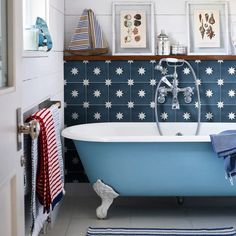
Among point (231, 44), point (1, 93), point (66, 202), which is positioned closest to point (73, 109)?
point (66, 202)

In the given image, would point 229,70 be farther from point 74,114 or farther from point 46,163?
point 46,163

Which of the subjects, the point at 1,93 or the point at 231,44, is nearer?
the point at 1,93

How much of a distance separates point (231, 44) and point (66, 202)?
1964 mm

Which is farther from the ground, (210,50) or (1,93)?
(210,50)

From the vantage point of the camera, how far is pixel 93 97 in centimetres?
456

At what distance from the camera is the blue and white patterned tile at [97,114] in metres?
4.57

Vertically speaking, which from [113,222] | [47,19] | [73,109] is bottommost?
[113,222]

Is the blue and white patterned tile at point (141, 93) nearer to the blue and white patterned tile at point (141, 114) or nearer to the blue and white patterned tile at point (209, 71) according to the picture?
the blue and white patterned tile at point (141, 114)

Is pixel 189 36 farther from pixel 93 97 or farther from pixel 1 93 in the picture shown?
pixel 1 93

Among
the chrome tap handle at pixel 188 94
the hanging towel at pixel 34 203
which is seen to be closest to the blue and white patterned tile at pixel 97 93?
the chrome tap handle at pixel 188 94

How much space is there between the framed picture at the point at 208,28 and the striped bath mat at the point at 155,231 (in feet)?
5.25

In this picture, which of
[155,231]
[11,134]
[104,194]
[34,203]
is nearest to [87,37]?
[104,194]

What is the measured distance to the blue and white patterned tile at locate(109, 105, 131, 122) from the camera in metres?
4.57

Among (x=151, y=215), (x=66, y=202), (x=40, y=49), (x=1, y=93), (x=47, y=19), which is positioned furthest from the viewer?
(x=66, y=202)
